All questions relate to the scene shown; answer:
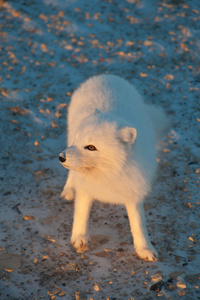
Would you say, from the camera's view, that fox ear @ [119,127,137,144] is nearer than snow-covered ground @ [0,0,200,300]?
Yes

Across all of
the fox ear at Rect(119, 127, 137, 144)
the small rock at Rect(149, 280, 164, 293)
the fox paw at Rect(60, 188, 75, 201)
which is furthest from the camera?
the fox paw at Rect(60, 188, 75, 201)

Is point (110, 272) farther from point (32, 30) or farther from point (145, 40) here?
point (32, 30)

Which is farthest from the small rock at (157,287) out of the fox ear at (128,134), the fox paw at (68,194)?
the fox paw at (68,194)

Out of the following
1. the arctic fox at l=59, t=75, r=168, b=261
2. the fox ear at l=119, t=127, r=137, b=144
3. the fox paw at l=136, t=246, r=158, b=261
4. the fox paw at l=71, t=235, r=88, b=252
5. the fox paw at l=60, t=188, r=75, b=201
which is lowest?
the fox paw at l=60, t=188, r=75, b=201

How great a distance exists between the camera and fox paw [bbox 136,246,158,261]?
3588 mm

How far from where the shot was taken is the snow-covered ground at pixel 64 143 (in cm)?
340

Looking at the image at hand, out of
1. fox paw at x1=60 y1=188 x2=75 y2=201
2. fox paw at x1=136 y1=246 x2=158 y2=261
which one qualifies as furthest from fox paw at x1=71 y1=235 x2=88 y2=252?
fox paw at x1=60 y1=188 x2=75 y2=201

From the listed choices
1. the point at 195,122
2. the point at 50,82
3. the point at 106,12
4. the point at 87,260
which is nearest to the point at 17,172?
the point at 87,260

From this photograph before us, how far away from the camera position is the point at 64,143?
5.55m

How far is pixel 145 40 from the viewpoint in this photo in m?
7.70

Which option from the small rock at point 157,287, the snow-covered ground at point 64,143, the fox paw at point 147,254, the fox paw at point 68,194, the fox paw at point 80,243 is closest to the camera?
the small rock at point 157,287

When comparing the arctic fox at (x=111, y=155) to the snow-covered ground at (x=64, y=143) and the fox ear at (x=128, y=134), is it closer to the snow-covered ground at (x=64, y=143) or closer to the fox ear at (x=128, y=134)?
the fox ear at (x=128, y=134)

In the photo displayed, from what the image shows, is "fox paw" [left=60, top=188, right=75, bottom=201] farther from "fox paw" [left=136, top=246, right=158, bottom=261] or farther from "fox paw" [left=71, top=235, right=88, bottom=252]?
"fox paw" [left=136, top=246, right=158, bottom=261]

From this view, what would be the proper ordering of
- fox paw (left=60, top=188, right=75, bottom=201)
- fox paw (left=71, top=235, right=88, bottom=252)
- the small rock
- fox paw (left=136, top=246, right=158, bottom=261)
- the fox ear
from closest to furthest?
1. the fox ear
2. the small rock
3. fox paw (left=136, top=246, right=158, bottom=261)
4. fox paw (left=71, top=235, right=88, bottom=252)
5. fox paw (left=60, top=188, right=75, bottom=201)
